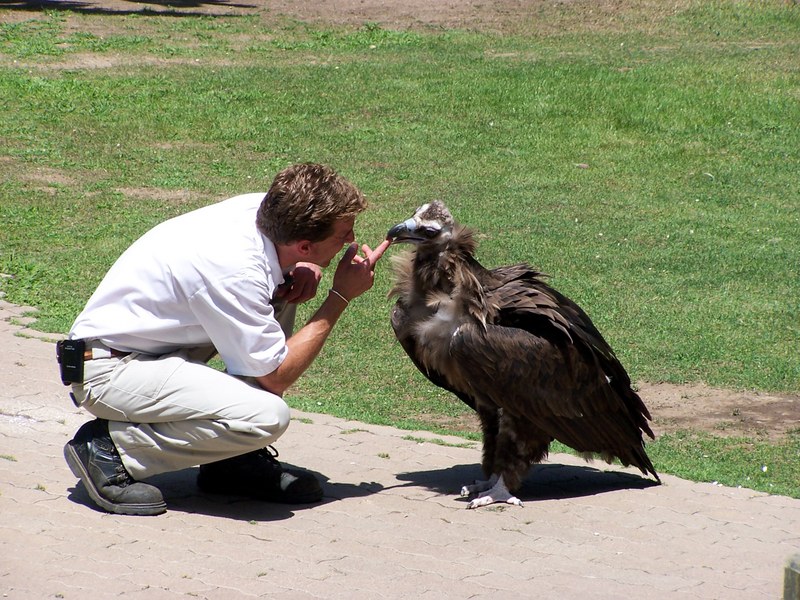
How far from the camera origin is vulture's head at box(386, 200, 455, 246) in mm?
5574

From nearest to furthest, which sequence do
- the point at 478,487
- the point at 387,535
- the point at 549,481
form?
the point at 387,535 < the point at 478,487 < the point at 549,481

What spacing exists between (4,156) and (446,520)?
31.9ft

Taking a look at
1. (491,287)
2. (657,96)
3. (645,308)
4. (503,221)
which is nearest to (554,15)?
(657,96)

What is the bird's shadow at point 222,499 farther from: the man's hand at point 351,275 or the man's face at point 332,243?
the man's face at point 332,243

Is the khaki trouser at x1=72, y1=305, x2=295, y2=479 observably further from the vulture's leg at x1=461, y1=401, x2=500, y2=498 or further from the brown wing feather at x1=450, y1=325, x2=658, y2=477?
the vulture's leg at x1=461, y1=401, x2=500, y2=498

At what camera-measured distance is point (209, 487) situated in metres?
5.34

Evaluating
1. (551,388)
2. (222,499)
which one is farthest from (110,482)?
(551,388)

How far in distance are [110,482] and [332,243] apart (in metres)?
1.41

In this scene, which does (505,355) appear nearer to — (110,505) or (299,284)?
(299,284)

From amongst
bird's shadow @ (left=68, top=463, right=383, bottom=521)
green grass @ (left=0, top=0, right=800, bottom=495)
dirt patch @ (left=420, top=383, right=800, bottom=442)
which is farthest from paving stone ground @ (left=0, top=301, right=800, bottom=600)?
dirt patch @ (left=420, top=383, right=800, bottom=442)

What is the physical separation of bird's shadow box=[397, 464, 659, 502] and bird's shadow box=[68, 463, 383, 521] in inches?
14.6

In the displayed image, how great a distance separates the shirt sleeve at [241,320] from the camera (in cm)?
463

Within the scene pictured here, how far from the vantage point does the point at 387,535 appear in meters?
4.93

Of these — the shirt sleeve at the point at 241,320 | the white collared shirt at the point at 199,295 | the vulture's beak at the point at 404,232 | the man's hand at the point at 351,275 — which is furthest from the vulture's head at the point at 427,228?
the shirt sleeve at the point at 241,320
